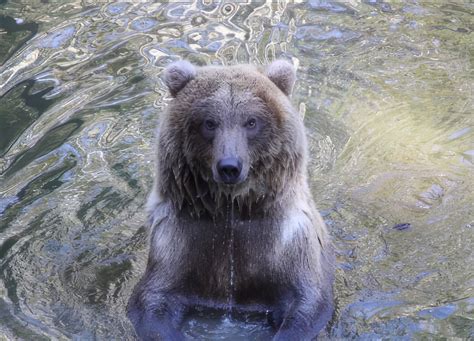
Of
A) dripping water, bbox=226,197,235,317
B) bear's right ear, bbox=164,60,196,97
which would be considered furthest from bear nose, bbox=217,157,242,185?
bear's right ear, bbox=164,60,196,97

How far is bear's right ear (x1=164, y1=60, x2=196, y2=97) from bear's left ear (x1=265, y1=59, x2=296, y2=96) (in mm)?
643

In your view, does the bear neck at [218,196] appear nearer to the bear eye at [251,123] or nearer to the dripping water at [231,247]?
the dripping water at [231,247]

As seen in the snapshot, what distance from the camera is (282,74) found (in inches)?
283

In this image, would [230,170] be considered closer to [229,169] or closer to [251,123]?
[229,169]

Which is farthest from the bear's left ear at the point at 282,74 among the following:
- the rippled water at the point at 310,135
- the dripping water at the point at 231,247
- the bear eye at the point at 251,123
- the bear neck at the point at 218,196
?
the rippled water at the point at 310,135

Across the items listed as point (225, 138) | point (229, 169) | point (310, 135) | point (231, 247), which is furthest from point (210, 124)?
point (310, 135)

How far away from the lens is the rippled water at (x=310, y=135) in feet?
25.5

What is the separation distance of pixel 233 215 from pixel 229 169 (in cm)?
91

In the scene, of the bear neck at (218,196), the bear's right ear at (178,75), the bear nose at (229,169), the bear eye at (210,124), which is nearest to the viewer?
the bear nose at (229,169)

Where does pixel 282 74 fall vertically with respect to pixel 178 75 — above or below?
below

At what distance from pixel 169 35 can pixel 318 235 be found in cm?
658

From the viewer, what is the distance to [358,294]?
7.88 meters

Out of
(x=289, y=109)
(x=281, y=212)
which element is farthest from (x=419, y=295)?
(x=289, y=109)

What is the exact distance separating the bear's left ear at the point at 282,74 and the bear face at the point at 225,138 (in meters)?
0.09
